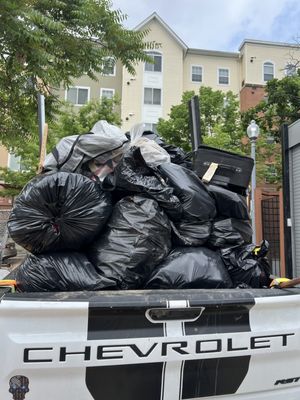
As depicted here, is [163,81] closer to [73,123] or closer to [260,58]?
[260,58]

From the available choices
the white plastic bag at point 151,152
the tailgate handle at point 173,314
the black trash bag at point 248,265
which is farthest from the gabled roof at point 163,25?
the tailgate handle at point 173,314

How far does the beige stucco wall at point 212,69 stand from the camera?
88.2 feet

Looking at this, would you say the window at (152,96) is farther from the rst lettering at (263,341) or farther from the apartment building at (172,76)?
the rst lettering at (263,341)

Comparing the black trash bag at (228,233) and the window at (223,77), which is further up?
the window at (223,77)

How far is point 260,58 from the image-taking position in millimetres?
26938

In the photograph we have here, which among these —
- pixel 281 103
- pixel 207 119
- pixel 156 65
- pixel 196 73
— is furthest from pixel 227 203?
pixel 196 73

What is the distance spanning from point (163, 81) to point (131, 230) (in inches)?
981

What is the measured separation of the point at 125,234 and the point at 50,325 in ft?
2.52

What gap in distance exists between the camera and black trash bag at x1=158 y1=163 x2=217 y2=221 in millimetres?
2564

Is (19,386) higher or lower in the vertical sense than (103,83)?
lower

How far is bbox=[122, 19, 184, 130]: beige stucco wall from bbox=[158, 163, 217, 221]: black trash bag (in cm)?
2287

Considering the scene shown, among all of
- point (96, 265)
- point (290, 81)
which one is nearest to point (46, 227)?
point (96, 265)

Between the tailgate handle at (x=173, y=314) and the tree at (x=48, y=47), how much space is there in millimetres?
5161

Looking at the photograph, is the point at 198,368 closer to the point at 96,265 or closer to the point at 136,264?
the point at 136,264
